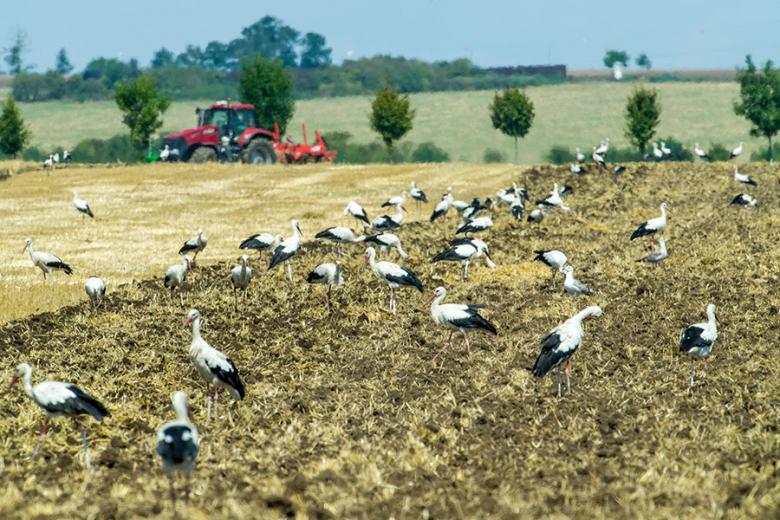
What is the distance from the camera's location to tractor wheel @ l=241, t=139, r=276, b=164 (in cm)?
6366

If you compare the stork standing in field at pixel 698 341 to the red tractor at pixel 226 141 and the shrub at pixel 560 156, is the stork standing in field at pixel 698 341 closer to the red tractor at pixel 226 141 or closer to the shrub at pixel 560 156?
the red tractor at pixel 226 141

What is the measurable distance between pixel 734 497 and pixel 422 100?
427ft

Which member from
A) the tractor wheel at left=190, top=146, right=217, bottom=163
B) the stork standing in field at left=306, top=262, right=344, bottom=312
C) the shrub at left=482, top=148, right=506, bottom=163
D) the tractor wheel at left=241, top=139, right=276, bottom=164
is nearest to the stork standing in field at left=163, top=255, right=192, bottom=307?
the stork standing in field at left=306, top=262, right=344, bottom=312

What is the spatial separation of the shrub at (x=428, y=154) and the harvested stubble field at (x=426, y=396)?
6646 centimetres

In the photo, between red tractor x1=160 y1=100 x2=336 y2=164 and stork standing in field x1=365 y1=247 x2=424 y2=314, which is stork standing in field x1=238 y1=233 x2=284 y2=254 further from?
red tractor x1=160 y1=100 x2=336 y2=164

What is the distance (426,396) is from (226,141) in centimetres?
5074

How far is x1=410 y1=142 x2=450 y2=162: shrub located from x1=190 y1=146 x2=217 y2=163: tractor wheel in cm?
3452

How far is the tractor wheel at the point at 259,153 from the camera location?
6366 centimetres

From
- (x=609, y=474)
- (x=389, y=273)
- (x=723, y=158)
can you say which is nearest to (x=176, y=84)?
(x=723, y=158)

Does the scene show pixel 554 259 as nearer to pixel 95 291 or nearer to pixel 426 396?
pixel 426 396

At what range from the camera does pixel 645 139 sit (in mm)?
81500

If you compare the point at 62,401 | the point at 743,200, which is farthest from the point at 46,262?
the point at 743,200

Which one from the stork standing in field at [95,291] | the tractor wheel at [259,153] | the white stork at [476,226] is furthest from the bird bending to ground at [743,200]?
the tractor wheel at [259,153]

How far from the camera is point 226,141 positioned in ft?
210
